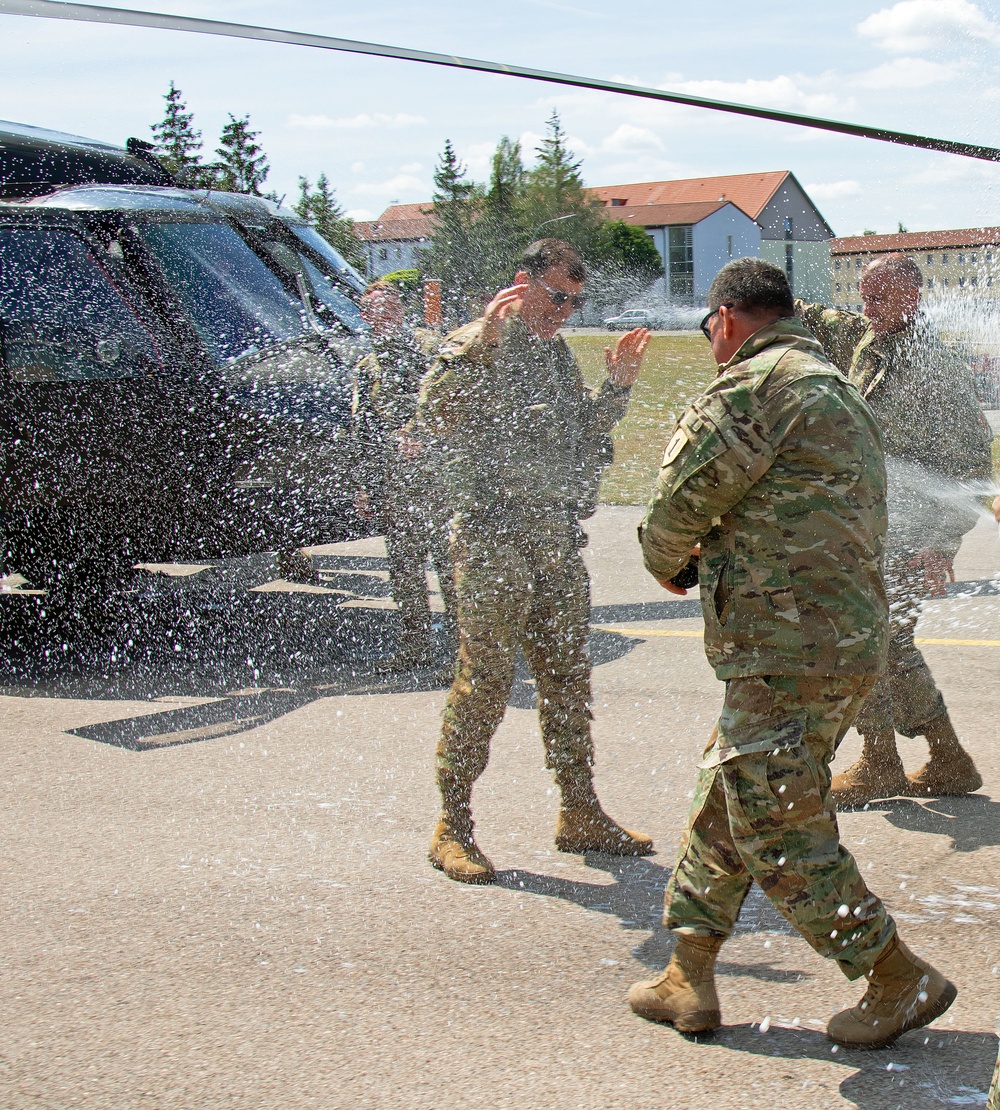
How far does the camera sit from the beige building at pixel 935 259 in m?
4.79

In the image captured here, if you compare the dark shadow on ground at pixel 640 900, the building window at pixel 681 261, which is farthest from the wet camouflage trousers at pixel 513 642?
the building window at pixel 681 261

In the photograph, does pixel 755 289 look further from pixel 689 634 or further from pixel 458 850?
pixel 689 634

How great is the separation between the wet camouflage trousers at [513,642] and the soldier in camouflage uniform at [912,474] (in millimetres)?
1047

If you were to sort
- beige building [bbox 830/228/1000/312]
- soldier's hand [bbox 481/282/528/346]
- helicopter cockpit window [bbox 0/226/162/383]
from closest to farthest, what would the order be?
1. soldier's hand [bbox 481/282/528/346]
2. beige building [bbox 830/228/1000/312]
3. helicopter cockpit window [bbox 0/226/162/383]

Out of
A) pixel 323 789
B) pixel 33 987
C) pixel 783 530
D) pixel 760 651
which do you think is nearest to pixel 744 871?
pixel 760 651

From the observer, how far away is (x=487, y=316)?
392 centimetres

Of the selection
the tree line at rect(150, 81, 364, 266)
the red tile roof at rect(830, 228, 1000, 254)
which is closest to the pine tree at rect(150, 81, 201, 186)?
the tree line at rect(150, 81, 364, 266)

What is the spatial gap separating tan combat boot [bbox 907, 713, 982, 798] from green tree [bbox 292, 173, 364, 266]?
536cm

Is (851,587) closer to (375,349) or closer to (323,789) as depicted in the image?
(323,789)

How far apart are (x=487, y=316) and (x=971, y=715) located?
281 centimetres

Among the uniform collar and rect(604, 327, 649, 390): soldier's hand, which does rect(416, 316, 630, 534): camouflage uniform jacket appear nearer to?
rect(604, 327, 649, 390): soldier's hand

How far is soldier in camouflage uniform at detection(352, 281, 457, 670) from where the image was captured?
6.33 metres

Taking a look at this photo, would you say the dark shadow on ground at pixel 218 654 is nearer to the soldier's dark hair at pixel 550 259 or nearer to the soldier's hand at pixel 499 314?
the soldier's hand at pixel 499 314

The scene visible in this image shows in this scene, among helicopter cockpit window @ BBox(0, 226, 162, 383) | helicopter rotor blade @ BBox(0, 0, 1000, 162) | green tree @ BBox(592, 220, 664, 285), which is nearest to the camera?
helicopter rotor blade @ BBox(0, 0, 1000, 162)
